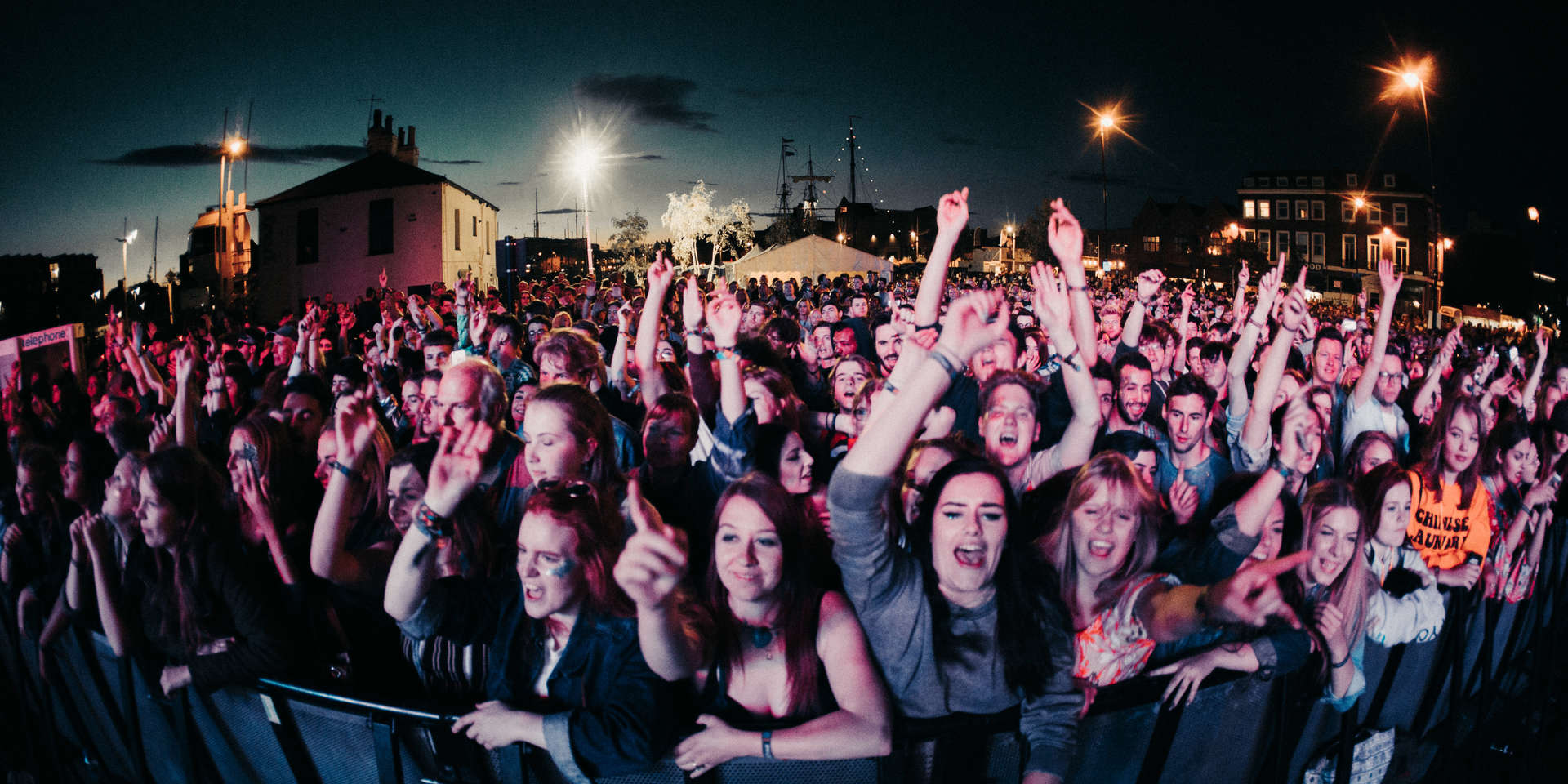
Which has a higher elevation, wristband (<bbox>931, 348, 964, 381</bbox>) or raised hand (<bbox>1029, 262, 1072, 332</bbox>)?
raised hand (<bbox>1029, 262, 1072, 332</bbox>)

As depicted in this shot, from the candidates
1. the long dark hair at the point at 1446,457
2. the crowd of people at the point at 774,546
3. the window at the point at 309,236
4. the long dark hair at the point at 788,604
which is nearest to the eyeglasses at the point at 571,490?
the crowd of people at the point at 774,546

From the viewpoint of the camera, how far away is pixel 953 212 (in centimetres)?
363

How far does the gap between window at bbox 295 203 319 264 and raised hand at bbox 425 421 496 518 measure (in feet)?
110

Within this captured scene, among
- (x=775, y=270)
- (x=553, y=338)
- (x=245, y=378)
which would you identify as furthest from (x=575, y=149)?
(x=553, y=338)

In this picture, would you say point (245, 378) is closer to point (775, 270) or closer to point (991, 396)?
point (991, 396)

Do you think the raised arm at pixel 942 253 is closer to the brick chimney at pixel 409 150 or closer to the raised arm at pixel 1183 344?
the raised arm at pixel 1183 344

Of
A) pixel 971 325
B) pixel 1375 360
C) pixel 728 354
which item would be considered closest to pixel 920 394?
pixel 971 325

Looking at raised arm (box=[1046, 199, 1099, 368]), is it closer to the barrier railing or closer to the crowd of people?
the crowd of people

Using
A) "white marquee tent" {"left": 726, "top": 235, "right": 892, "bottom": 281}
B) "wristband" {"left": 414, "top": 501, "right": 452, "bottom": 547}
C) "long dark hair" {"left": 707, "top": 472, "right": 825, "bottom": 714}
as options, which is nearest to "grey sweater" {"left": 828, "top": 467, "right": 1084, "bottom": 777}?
"long dark hair" {"left": 707, "top": 472, "right": 825, "bottom": 714}

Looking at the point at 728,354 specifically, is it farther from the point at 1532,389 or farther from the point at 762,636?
the point at 1532,389

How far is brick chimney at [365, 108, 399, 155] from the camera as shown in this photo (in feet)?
120

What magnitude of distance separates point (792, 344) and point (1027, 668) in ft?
17.4

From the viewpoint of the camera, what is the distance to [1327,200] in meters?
67.9

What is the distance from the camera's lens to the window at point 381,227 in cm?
3177
